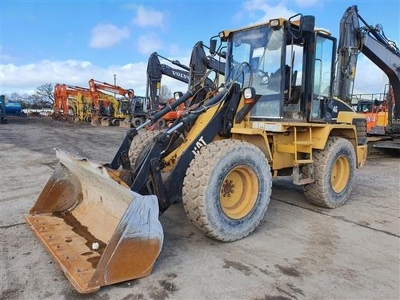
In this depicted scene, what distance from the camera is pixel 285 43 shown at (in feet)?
15.0

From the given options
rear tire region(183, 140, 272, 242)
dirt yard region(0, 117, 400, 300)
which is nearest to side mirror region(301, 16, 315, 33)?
rear tire region(183, 140, 272, 242)

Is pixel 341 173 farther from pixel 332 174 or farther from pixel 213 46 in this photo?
pixel 213 46

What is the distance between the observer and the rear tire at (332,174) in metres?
5.07

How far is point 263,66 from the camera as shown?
4.75 metres

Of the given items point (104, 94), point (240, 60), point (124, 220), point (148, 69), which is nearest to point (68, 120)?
point (104, 94)

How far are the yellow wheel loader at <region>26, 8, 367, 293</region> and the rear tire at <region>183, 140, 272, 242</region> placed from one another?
0.01 metres

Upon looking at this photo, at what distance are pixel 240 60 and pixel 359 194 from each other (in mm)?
3363

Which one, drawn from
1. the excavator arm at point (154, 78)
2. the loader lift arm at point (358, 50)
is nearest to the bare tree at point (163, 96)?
the excavator arm at point (154, 78)

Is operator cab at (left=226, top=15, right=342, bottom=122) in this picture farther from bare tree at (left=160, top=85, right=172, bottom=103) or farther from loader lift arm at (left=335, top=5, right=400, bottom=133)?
bare tree at (left=160, top=85, right=172, bottom=103)

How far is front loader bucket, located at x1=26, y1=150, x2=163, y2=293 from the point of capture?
2795 millimetres

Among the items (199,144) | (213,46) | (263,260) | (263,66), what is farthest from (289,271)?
(213,46)

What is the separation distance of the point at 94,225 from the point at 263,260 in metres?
1.76

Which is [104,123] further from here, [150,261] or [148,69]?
[150,261]

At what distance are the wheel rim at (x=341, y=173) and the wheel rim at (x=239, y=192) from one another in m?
2.07
